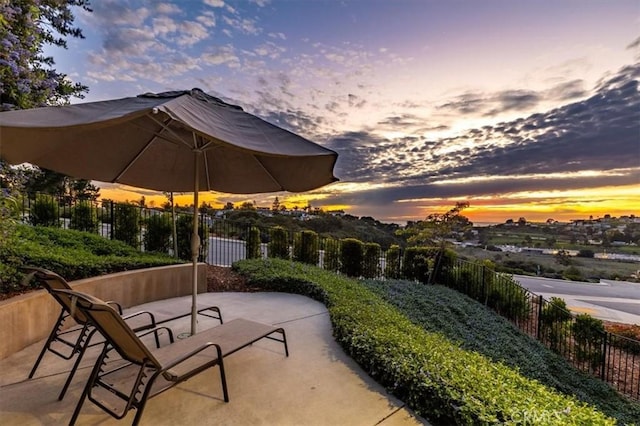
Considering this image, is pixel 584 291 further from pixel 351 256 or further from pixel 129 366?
pixel 129 366

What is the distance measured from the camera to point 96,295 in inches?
160

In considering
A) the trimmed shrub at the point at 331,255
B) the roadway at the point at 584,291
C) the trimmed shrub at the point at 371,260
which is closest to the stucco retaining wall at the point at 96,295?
the roadway at the point at 584,291

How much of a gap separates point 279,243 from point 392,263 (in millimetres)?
3364

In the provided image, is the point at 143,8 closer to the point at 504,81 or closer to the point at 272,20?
the point at 272,20

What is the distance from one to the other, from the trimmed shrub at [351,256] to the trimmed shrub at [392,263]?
849 mm

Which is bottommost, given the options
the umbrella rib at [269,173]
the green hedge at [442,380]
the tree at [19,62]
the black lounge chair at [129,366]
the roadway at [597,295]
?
the roadway at [597,295]

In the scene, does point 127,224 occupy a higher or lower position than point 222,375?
higher

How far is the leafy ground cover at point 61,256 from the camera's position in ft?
10.9

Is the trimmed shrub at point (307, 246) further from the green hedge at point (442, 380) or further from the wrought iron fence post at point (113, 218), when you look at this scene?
the green hedge at point (442, 380)

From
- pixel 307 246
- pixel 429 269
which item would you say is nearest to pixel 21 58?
pixel 307 246

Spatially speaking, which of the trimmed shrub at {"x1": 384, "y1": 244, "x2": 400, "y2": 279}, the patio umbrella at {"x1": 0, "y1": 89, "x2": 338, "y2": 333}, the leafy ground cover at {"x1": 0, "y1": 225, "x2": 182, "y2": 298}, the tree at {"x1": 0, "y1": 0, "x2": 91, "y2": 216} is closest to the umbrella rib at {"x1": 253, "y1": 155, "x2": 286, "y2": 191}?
the patio umbrella at {"x1": 0, "y1": 89, "x2": 338, "y2": 333}

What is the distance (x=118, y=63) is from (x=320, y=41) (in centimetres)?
432

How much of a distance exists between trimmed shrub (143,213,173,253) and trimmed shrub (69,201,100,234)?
65.2 inches

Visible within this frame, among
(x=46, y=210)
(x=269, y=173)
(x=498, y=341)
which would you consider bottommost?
(x=498, y=341)
